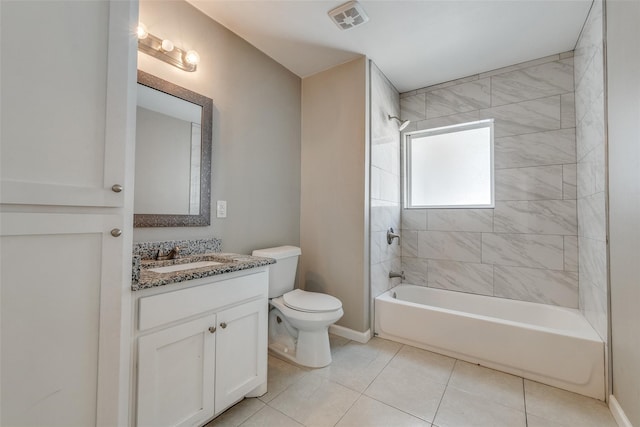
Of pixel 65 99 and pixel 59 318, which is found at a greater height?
pixel 65 99

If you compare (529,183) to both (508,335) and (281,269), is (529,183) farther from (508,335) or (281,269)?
(281,269)

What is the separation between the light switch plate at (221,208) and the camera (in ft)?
6.18

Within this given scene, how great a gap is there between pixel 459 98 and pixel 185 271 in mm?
2826

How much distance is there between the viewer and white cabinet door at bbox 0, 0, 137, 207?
0.75 m

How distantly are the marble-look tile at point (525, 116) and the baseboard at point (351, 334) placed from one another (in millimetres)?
2159

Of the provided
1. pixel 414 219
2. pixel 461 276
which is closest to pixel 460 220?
pixel 414 219

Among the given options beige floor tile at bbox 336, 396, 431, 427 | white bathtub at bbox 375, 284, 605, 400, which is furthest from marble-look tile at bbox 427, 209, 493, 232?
beige floor tile at bbox 336, 396, 431, 427

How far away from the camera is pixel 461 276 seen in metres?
2.59

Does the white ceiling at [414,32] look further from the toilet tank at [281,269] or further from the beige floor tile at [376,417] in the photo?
the beige floor tile at [376,417]

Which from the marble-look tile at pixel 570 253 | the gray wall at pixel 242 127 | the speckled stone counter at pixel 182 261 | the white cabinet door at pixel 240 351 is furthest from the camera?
the marble-look tile at pixel 570 253

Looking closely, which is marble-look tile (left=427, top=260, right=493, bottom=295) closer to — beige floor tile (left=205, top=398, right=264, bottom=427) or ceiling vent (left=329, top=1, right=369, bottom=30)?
beige floor tile (left=205, top=398, right=264, bottom=427)

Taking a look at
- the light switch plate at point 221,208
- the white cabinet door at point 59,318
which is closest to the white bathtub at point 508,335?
the light switch plate at point 221,208

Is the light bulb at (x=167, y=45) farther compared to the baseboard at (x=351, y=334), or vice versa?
the baseboard at (x=351, y=334)

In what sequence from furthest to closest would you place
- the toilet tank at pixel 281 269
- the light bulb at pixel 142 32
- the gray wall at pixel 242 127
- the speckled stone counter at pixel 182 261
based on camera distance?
1. the toilet tank at pixel 281 269
2. the gray wall at pixel 242 127
3. the light bulb at pixel 142 32
4. the speckled stone counter at pixel 182 261
